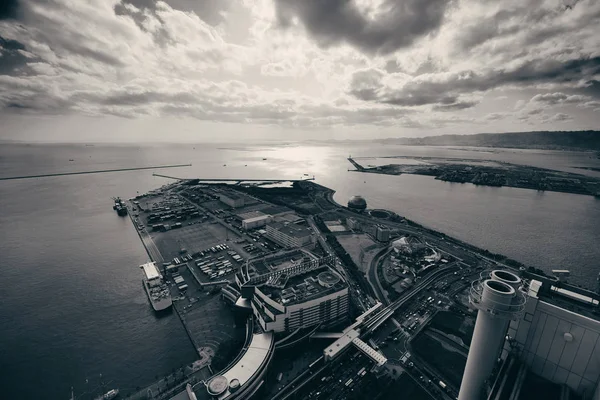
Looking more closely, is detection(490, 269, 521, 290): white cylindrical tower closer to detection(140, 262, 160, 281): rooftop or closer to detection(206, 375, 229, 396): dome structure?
detection(206, 375, 229, 396): dome structure

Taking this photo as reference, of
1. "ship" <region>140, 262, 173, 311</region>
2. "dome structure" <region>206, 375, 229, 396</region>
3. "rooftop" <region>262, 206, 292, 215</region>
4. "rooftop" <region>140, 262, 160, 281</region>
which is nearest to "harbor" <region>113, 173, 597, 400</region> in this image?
"dome structure" <region>206, 375, 229, 396</region>

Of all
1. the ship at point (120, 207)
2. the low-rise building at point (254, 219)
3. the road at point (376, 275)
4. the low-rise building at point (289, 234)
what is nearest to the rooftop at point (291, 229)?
the low-rise building at point (289, 234)

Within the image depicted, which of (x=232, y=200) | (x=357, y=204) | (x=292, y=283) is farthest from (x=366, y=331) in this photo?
(x=232, y=200)

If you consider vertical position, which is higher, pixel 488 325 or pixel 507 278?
pixel 507 278

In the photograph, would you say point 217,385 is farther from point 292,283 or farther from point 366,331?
point 366,331

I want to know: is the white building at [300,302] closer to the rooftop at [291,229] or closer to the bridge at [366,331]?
the bridge at [366,331]

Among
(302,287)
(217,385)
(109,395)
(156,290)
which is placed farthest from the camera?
(156,290)
